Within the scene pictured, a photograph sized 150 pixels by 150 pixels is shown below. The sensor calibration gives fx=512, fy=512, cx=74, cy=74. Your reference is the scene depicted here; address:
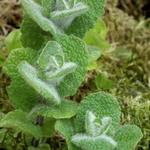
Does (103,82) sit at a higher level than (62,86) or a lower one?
lower

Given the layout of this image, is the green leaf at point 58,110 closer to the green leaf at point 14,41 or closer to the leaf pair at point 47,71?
the leaf pair at point 47,71

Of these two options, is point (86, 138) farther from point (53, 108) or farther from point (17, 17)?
point (17, 17)

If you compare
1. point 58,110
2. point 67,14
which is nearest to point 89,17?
point 67,14

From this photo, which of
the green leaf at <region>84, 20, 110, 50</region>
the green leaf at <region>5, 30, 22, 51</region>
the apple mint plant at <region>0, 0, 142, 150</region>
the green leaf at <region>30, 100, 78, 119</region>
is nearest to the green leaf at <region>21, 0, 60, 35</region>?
the apple mint plant at <region>0, 0, 142, 150</region>

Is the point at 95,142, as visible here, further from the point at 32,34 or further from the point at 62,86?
the point at 32,34

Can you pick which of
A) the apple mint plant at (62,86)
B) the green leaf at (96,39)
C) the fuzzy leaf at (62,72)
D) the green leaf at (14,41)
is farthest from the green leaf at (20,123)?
the green leaf at (96,39)
